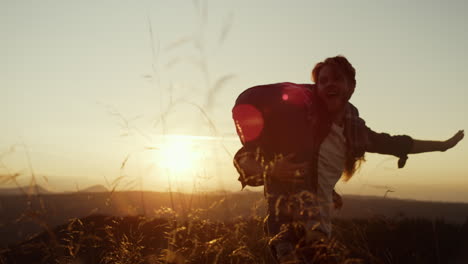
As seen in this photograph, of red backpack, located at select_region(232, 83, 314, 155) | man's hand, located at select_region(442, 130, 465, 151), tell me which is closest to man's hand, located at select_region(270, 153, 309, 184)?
red backpack, located at select_region(232, 83, 314, 155)

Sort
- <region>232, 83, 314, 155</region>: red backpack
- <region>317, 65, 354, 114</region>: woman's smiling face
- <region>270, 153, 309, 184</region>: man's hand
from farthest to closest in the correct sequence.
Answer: <region>317, 65, 354, 114</region>: woman's smiling face → <region>232, 83, 314, 155</region>: red backpack → <region>270, 153, 309, 184</region>: man's hand

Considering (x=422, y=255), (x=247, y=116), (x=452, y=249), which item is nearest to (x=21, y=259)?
(x=247, y=116)

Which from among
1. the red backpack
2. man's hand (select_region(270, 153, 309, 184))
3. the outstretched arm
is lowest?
the outstretched arm

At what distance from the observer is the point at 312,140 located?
3.05 m

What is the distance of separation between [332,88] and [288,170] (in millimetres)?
878

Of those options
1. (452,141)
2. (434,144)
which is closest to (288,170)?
(434,144)

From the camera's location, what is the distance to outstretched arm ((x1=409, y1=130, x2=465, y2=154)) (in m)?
3.95

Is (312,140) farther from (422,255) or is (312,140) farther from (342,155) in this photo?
(422,255)

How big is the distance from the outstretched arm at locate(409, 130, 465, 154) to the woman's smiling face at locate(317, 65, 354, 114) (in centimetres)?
110

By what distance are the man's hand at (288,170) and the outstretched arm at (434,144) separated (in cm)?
162

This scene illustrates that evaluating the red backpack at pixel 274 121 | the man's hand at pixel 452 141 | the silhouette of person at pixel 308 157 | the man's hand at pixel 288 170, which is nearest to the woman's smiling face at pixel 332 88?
the silhouette of person at pixel 308 157

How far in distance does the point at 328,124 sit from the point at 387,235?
4.41 metres

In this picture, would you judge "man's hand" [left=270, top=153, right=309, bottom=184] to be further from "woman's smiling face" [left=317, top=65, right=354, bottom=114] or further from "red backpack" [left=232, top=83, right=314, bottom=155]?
"woman's smiling face" [left=317, top=65, right=354, bottom=114]

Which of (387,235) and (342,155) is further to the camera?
(387,235)
